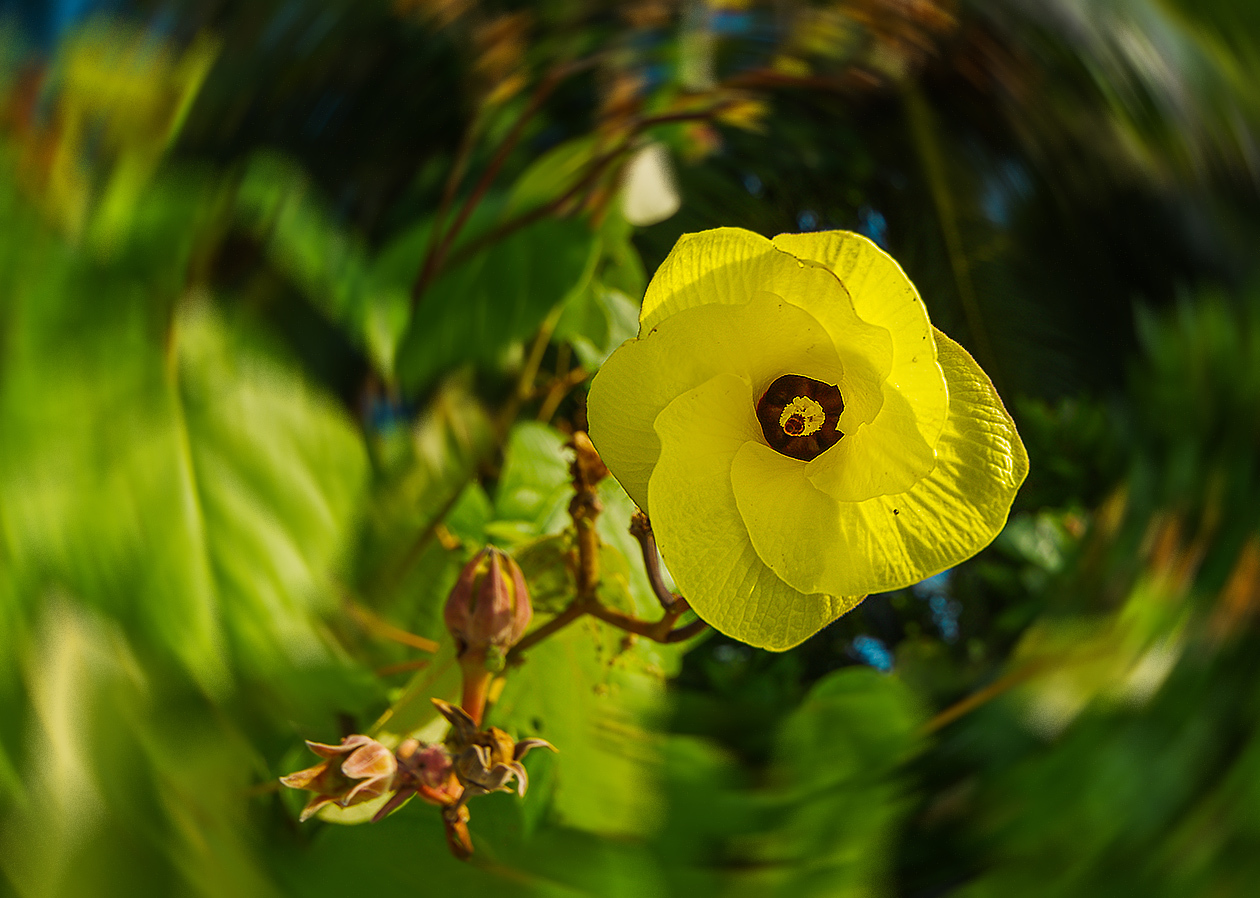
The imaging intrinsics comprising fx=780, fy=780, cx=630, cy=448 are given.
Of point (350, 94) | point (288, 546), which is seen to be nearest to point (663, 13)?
point (350, 94)

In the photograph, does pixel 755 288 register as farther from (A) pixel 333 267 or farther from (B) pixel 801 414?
(A) pixel 333 267

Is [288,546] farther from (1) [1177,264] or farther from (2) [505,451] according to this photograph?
→ (1) [1177,264]

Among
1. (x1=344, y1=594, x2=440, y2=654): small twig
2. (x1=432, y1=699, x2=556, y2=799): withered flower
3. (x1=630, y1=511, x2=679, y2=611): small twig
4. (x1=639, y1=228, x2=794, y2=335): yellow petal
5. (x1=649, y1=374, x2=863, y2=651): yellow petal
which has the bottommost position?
(x1=344, y1=594, x2=440, y2=654): small twig

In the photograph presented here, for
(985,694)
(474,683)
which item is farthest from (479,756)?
(985,694)

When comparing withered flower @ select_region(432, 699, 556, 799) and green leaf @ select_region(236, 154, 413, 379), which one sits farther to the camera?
green leaf @ select_region(236, 154, 413, 379)

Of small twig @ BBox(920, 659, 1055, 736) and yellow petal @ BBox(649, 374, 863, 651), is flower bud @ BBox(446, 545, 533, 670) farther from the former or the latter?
small twig @ BBox(920, 659, 1055, 736)

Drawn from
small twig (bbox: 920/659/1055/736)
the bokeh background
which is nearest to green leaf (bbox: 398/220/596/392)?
the bokeh background
